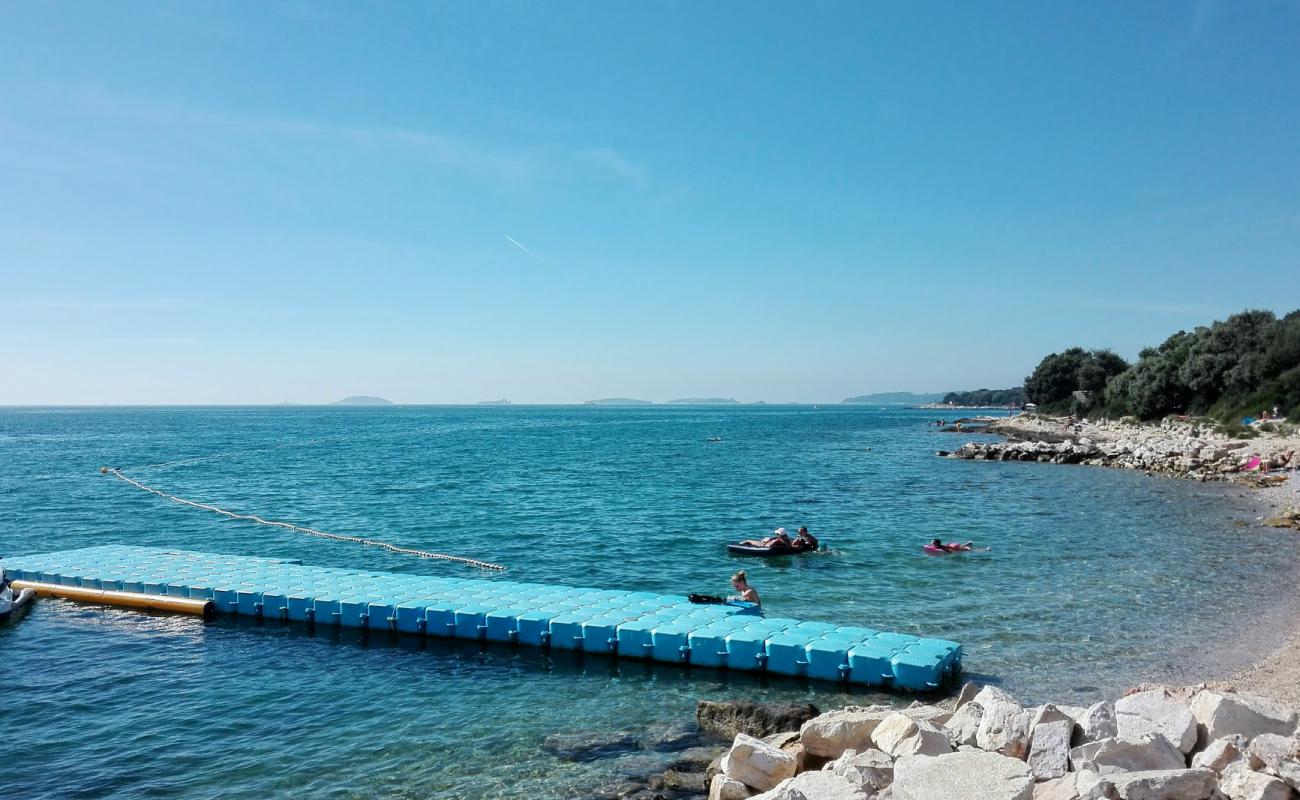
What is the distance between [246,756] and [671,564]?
18197 mm

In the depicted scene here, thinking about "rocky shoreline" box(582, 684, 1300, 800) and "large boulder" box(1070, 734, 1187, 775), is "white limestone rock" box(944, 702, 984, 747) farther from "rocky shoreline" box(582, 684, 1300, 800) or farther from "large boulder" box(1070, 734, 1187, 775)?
"large boulder" box(1070, 734, 1187, 775)

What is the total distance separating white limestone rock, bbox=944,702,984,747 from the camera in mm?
11102

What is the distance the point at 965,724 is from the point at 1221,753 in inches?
118

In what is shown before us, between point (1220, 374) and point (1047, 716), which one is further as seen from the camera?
point (1220, 374)

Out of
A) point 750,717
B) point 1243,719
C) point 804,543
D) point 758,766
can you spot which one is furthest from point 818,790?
point 804,543

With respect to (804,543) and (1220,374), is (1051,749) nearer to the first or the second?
(804,543)

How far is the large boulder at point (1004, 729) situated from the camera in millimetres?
10367

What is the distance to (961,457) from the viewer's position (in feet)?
251

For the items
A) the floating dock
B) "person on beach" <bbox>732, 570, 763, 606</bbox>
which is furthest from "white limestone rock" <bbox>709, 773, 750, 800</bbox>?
"person on beach" <bbox>732, 570, 763, 606</bbox>

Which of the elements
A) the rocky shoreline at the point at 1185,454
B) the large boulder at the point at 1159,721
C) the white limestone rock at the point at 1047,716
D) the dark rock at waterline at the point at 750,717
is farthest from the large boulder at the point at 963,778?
the rocky shoreline at the point at 1185,454

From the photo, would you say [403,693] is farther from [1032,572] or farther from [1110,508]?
[1110,508]

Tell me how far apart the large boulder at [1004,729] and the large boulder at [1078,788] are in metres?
1.13

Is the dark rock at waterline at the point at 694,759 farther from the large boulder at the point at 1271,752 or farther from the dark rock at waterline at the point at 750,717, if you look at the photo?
the large boulder at the point at 1271,752

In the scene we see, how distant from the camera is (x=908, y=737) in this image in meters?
11.0
